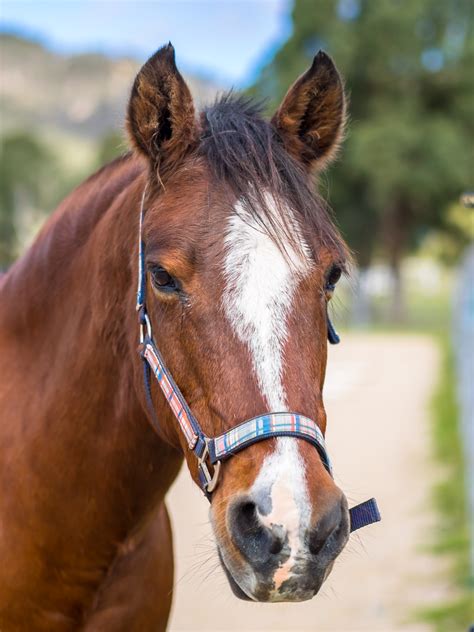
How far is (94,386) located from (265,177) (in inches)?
37.5

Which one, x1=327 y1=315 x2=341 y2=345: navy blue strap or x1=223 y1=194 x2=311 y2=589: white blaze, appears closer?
x1=223 y1=194 x2=311 y2=589: white blaze

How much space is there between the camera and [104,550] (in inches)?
102

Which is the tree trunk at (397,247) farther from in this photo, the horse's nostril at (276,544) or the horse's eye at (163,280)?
the horse's nostril at (276,544)

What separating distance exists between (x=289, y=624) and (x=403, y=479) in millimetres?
3616

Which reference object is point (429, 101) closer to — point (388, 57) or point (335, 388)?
point (388, 57)

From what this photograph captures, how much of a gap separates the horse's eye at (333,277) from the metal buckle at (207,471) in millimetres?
620

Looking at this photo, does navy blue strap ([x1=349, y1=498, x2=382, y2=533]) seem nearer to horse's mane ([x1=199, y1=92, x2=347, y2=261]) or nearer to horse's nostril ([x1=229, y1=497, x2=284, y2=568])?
horse's nostril ([x1=229, y1=497, x2=284, y2=568])

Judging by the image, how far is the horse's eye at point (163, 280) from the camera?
7.14 feet

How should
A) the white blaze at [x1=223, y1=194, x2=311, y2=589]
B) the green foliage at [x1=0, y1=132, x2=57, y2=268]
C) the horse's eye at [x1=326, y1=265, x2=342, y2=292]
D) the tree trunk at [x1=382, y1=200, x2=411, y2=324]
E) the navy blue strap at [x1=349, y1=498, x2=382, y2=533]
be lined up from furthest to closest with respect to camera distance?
the green foliage at [x1=0, y1=132, x2=57, y2=268] < the tree trunk at [x1=382, y1=200, x2=411, y2=324] < the horse's eye at [x1=326, y1=265, x2=342, y2=292] < the navy blue strap at [x1=349, y1=498, x2=382, y2=533] < the white blaze at [x1=223, y1=194, x2=311, y2=589]

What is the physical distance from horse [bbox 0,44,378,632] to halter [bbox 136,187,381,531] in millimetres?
15

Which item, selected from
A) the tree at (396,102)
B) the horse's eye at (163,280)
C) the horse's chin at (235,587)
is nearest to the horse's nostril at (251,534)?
the horse's chin at (235,587)

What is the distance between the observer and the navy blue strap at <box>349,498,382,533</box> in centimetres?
215

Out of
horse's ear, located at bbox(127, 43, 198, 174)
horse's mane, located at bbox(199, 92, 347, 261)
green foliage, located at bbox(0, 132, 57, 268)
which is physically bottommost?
green foliage, located at bbox(0, 132, 57, 268)

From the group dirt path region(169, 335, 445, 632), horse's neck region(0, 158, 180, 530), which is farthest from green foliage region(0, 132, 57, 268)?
horse's neck region(0, 158, 180, 530)
